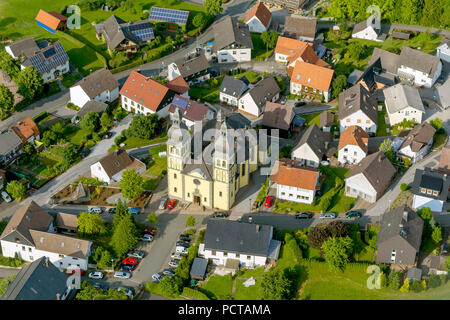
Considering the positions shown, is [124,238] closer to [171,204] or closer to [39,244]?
[171,204]

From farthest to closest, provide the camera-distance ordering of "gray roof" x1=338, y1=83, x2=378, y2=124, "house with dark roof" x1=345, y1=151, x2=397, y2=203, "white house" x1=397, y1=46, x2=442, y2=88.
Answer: "white house" x1=397, y1=46, x2=442, y2=88 < "gray roof" x1=338, y1=83, x2=378, y2=124 < "house with dark roof" x1=345, y1=151, x2=397, y2=203

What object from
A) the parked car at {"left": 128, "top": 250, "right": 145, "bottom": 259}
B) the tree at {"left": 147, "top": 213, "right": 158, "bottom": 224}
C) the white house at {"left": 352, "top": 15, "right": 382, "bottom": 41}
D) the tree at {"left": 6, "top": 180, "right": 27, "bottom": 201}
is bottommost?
the parked car at {"left": 128, "top": 250, "right": 145, "bottom": 259}

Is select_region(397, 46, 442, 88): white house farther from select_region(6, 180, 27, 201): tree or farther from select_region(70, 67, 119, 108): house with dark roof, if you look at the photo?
select_region(6, 180, 27, 201): tree

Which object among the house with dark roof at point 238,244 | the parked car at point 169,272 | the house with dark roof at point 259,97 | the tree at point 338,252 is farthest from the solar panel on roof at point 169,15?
the tree at point 338,252

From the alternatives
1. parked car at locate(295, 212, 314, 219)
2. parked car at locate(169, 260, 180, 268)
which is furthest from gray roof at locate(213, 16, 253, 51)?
parked car at locate(169, 260, 180, 268)

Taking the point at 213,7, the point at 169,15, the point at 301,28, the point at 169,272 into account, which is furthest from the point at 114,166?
the point at 213,7

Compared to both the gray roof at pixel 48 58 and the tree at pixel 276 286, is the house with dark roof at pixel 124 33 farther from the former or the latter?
the tree at pixel 276 286

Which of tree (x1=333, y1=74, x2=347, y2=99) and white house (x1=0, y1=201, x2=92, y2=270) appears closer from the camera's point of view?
white house (x1=0, y1=201, x2=92, y2=270)
